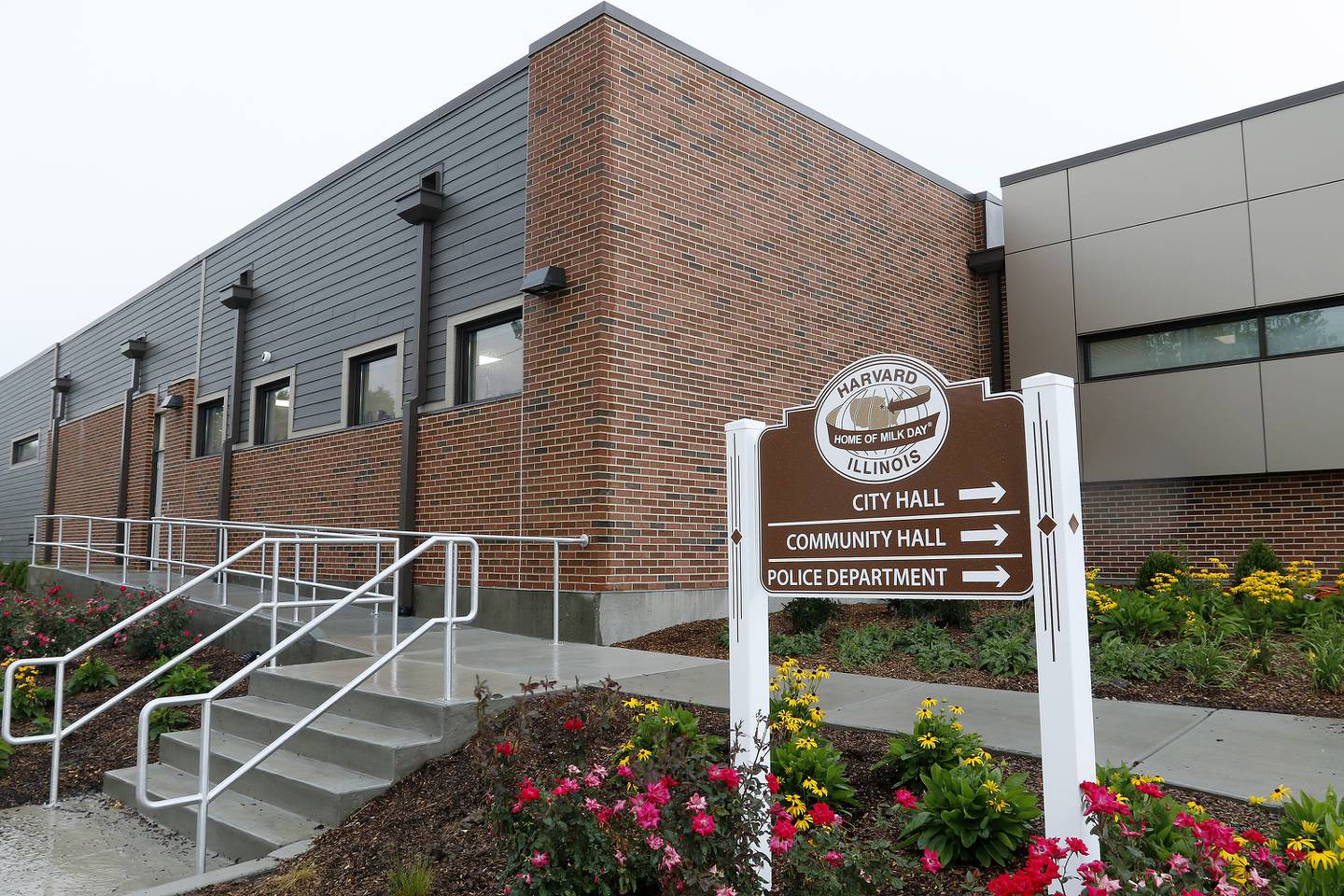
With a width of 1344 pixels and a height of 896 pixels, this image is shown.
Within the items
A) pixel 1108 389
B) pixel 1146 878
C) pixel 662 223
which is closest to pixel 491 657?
pixel 662 223

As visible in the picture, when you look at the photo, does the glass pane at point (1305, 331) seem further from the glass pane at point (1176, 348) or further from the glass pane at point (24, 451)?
the glass pane at point (24, 451)

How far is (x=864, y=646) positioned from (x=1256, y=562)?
5406mm

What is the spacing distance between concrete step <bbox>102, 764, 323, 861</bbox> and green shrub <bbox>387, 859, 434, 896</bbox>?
3.93ft

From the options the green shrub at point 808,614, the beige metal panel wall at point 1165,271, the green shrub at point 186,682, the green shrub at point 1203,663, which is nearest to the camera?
the green shrub at point 1203,663

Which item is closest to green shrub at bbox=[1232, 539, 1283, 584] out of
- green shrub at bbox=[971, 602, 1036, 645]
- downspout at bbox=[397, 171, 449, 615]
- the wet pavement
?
green shrub at bbox=[971, 602, 1036, 645]

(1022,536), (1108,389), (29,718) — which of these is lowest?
(29,718)

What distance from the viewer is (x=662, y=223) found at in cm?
978

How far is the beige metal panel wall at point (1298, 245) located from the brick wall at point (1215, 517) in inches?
88.0

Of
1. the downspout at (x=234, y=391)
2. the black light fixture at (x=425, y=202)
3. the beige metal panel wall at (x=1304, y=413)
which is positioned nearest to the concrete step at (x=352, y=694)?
the black light fixture at (x=425, y=202)

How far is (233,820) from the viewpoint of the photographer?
5.21 metres

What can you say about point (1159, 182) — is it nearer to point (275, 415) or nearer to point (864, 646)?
point (864, 646)

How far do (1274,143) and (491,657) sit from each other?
11.2 metres

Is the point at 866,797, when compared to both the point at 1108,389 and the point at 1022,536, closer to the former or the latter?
the point at 1022,536

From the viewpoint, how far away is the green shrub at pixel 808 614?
838cm
